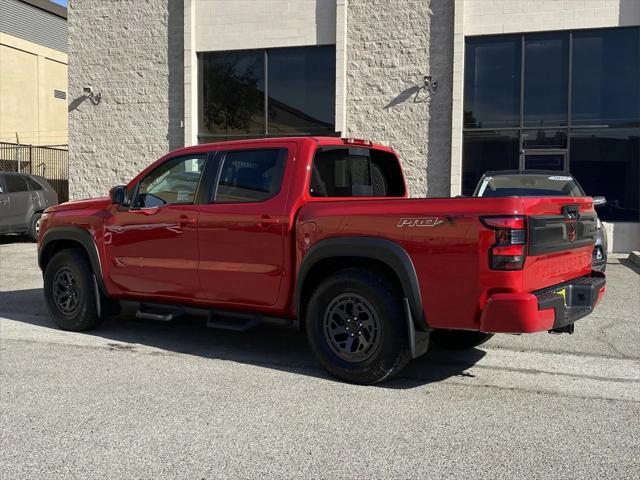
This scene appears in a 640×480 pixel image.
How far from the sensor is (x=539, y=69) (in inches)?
562

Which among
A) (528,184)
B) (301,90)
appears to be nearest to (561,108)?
(528,184)

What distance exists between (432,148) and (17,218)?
998 cm

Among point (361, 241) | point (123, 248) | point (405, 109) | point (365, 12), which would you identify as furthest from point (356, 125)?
point (361, 241)

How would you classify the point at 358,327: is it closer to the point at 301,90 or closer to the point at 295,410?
the point at 295,410

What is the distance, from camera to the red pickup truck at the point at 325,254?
4.10 m

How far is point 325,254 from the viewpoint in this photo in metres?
4.67

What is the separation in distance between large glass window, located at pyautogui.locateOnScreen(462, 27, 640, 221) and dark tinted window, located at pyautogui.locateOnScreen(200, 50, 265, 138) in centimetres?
537

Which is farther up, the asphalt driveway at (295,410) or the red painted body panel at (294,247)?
the red painted body panel at (294,247)

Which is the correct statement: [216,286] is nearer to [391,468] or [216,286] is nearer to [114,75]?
[391,468]

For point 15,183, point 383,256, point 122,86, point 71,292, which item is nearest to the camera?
point 383,256

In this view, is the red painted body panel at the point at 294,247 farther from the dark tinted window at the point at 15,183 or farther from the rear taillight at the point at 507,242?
the dark tinted window at the point at 15,183

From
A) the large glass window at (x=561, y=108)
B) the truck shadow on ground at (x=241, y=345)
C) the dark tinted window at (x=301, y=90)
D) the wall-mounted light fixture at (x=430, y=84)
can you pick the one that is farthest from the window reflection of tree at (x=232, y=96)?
the truck shadow on ground at (x=241, y=345)

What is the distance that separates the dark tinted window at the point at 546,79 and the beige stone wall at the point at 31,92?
2623 cm

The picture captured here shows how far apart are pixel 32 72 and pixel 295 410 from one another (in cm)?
3370
